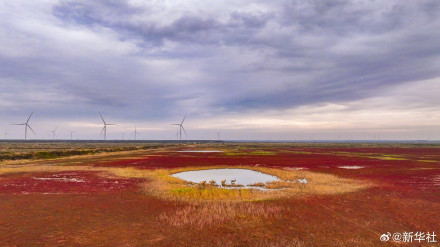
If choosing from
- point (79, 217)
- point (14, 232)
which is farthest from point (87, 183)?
point (14, 232)

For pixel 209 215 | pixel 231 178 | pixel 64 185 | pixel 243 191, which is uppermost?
pixel 64 185

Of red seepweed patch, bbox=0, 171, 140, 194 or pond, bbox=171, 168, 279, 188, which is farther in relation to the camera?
pond, bbox=171, 168, 279, 188

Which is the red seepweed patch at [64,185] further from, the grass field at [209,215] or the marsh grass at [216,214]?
the marsh grass at [216,214]

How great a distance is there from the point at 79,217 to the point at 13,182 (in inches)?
765

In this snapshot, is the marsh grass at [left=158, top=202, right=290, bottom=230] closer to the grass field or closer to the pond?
the grass field

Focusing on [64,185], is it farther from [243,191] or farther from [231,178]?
[231,178]

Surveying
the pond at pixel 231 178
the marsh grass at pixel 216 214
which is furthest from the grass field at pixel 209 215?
the pond at pixel 231 178

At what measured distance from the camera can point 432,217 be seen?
17.3 m

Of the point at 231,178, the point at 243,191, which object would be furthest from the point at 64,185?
the point at 231,178

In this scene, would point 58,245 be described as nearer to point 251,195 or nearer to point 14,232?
point 14,232

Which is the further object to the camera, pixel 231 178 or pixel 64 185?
pixel 231 178

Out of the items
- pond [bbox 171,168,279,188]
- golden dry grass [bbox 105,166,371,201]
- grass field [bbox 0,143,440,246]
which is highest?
grass field [bbox 0,143,440,246]

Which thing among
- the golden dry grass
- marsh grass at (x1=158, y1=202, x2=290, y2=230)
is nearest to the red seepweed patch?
the golden dry grass

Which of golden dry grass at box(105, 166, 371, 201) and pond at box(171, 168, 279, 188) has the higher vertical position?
golden dry grass at box(105, 166, 371, 201)
